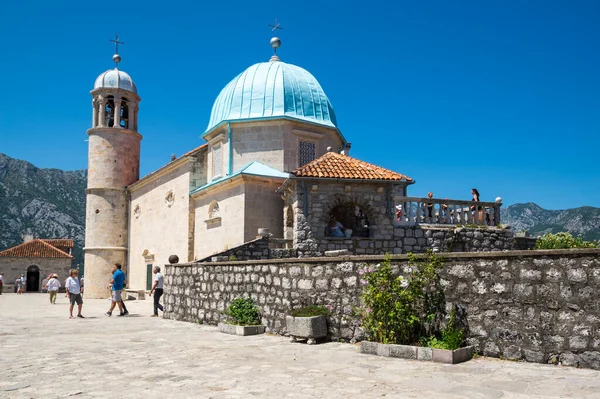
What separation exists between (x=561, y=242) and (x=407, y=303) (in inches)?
423

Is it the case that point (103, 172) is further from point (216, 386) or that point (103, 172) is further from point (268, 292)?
point (216, 386)

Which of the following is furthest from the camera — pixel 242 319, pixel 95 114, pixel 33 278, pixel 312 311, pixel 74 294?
pixel 33 278

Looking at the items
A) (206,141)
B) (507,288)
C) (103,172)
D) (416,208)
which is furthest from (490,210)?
(103,172)

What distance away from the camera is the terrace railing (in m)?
17.6

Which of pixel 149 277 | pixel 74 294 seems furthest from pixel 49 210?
pixel 74 294

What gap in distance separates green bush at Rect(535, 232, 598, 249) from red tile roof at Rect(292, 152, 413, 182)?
15.2 ft

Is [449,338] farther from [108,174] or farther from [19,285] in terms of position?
[19,285]

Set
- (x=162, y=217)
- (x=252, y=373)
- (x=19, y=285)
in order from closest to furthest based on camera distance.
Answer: (x=252, y=373)
(x=162, y=217)
(x=19, y=285)

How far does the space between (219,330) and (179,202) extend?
16.5 m

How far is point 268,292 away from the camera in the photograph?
1053 centimetres

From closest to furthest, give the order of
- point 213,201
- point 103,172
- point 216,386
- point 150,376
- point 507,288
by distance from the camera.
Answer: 1. point 216,386
2. point 150,376
3. point 507,288
4. point 213,201
5. point 103,172

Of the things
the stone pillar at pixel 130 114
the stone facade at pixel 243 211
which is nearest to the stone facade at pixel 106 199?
the stone pillar at pixel 130 114

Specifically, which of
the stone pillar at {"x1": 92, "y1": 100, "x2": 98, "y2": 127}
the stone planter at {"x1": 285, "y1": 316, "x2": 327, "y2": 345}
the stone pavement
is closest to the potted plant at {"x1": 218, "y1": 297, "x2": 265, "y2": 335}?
the stone pavement

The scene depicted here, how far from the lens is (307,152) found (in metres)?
23.6
